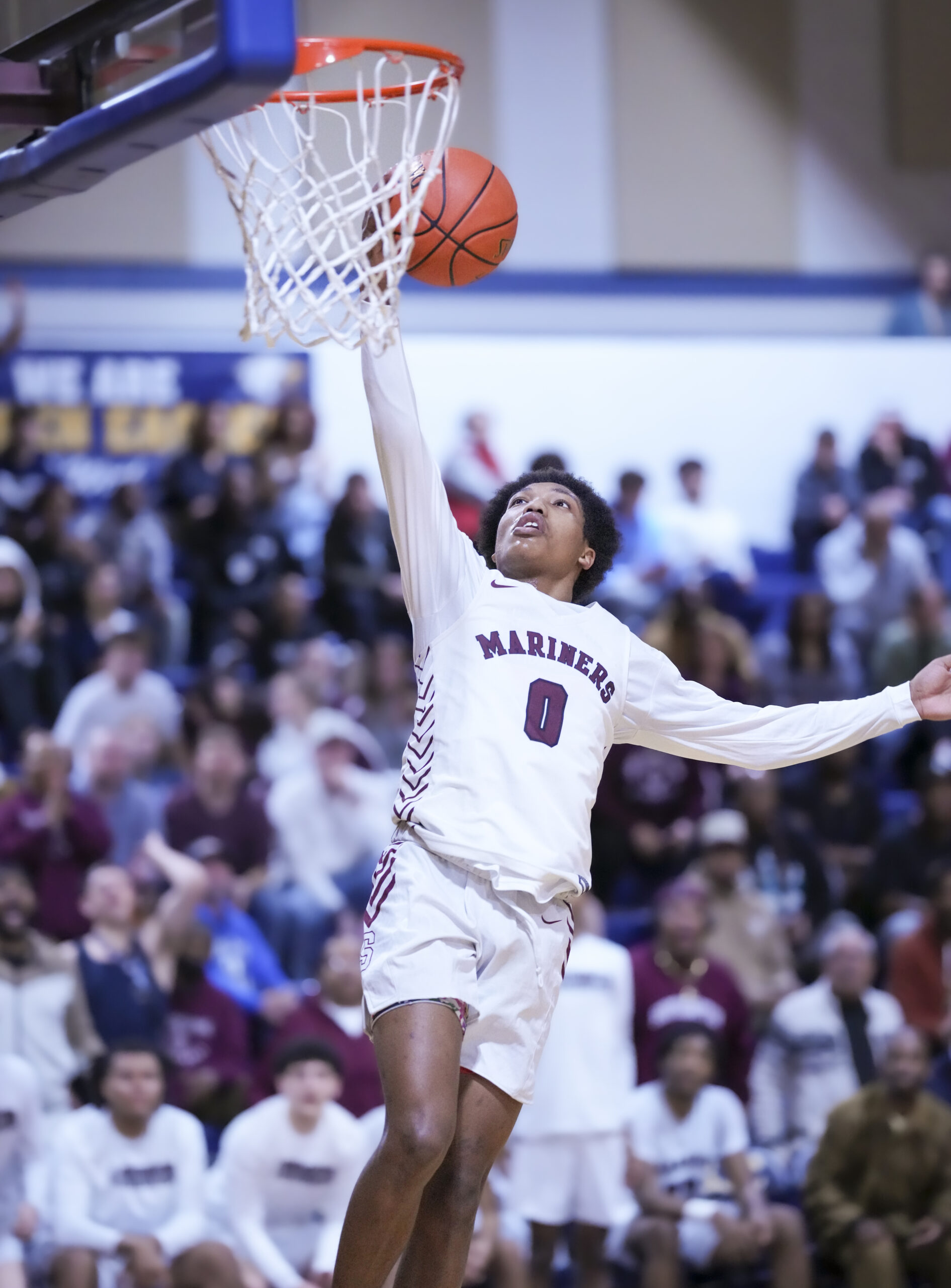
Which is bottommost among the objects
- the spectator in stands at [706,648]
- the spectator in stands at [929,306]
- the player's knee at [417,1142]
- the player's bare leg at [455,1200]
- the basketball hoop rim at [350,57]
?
the player's bare leg at [455,1200]

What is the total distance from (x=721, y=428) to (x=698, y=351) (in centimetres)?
64

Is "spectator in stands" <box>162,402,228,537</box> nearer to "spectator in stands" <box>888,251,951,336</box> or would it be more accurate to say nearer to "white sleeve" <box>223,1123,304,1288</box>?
"white sleeve" <box>223,1123,304,1288</box>

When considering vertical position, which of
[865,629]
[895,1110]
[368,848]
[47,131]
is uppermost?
[47,131]

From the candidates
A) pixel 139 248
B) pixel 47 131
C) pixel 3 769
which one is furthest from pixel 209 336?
pixel 47 131

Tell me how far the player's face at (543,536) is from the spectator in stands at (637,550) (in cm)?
719

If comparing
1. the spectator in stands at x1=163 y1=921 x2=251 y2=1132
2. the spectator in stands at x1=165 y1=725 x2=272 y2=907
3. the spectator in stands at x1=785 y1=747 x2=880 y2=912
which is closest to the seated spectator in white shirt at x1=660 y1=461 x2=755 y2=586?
the spectator in stands at x1=785 y1=747 x2=880 y2=912

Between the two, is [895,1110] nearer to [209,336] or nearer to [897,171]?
[209,336]

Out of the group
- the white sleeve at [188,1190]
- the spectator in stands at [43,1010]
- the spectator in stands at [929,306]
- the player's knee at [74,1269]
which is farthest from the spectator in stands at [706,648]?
the spectator in stands at [929,306]

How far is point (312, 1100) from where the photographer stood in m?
7.06

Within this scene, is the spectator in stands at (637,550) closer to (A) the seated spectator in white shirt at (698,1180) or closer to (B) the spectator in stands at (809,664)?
(B) the spectator in stands at (809,664)

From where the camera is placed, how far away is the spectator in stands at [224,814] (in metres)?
8.84

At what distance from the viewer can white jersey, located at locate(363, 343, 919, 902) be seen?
3.98m

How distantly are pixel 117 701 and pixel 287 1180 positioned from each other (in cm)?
344

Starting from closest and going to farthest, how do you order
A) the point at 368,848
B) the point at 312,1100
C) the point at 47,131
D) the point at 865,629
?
the point at 47,131
the point at 312,1100
the point at 368,848
the point at 865,629
